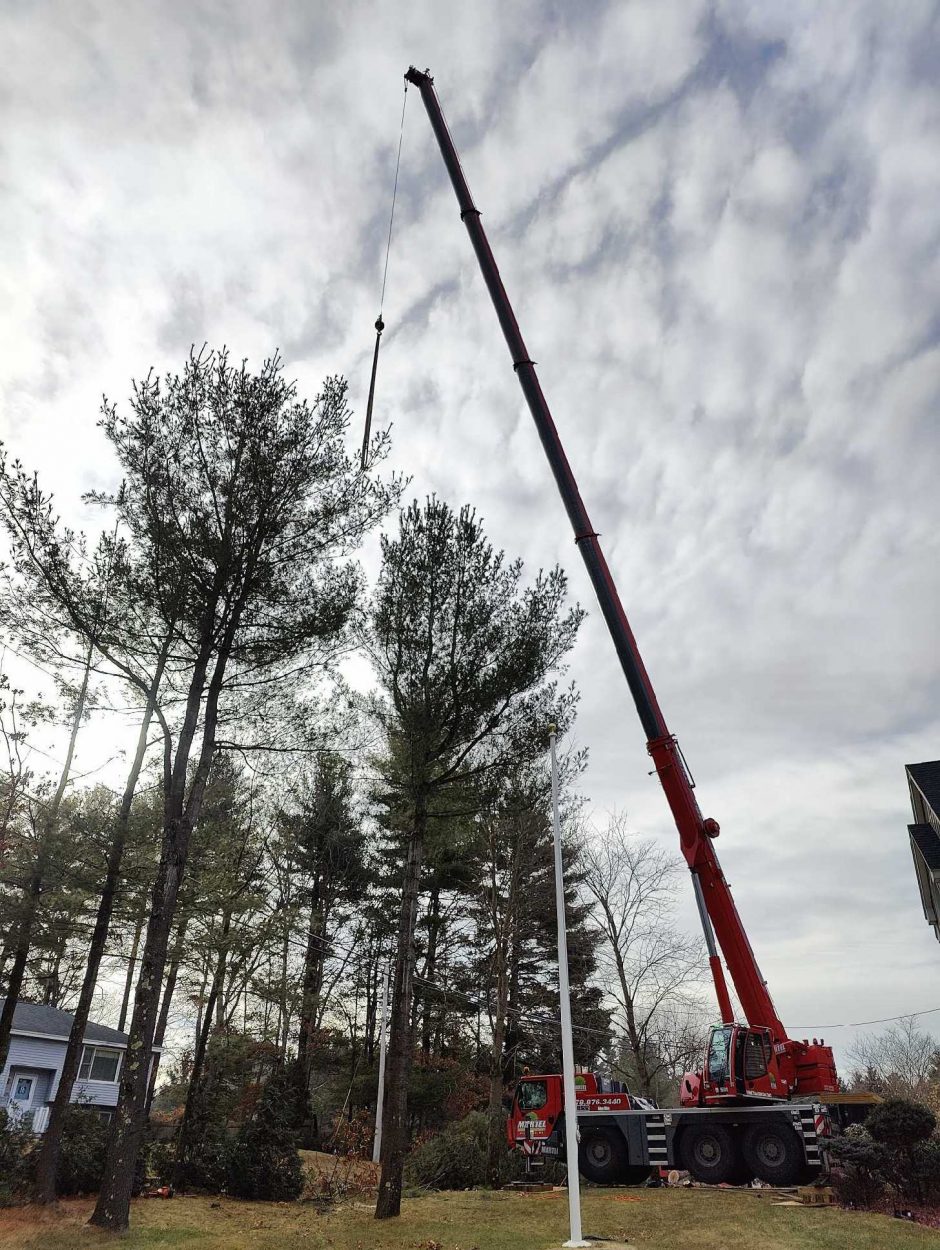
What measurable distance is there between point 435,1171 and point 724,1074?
9025 millimetres

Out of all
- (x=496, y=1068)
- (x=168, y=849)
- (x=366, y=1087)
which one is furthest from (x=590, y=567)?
(x=366, y=1087)

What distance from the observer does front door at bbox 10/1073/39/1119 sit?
88.1ft

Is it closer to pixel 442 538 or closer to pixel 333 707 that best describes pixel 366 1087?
pixel 333 707

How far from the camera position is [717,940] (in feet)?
44.1

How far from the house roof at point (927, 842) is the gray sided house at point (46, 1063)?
27.3 meters

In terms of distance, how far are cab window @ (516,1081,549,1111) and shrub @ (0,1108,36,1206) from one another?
10.1 meters

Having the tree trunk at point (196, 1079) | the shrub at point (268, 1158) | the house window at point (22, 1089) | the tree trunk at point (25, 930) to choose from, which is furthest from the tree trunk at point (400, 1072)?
the house window at point (22, 1089)

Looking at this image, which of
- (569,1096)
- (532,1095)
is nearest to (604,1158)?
(532,1095)

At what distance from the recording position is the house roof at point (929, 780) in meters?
23.6

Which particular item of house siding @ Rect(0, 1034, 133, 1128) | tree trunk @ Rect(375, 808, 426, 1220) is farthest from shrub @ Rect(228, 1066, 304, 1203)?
house siding @ Rect(0, 1034, 133, 1128)

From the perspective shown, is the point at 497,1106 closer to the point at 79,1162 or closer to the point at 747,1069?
the point at 747,1069

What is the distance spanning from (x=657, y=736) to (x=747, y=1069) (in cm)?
586

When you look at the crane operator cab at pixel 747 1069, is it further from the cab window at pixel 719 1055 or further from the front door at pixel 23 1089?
the front door at pixel 23 1089

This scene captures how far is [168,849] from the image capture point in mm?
12852
